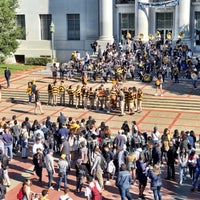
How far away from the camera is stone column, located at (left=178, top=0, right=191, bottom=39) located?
4038 centimetres

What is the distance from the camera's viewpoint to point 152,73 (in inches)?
1367

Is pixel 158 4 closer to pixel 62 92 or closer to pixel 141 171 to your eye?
pixel 62 92

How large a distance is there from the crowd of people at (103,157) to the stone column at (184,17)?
916 inches

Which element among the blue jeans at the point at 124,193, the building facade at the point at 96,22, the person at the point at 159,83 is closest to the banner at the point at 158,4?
the building facade at the point at 96,22

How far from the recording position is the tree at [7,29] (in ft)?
131

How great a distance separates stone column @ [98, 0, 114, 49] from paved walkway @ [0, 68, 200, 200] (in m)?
8.35

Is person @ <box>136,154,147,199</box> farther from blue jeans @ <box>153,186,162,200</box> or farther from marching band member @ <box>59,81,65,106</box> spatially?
marching band member @ <box>59,81,65,106</box>

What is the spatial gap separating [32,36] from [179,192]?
35.4 meters

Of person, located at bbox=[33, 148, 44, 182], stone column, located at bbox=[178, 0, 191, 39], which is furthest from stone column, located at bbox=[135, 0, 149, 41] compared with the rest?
person, located at bbox=[33, 148, 44, 182]

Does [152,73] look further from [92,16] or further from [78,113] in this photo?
[92,16]

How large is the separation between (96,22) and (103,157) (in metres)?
31.6

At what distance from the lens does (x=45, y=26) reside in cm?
4834

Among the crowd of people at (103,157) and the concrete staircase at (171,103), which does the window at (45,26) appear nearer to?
the concrete staircase at (171,103)

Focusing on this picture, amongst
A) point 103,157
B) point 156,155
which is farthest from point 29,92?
point 156,155
